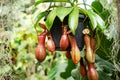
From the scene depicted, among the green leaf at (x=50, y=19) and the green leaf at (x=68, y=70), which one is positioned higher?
the green leaf at (x=50, y=19)

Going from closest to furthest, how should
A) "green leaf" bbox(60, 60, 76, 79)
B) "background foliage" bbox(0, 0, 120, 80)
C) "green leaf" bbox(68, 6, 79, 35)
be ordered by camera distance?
"green leaf" bbox(68, 6, 79, 35), "background foliage" bbox(0, 0, 120, 80), "green leaf" bbox(60, 60, 76, 79)

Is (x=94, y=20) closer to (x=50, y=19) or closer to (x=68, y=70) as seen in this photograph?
(x=50, y=19)

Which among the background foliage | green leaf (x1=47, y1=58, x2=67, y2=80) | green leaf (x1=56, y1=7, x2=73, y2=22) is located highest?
green leaf (x1=56, y1=7, x2=73, y2=22)

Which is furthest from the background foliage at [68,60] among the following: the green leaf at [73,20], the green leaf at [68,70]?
the green leaf at [73,20]

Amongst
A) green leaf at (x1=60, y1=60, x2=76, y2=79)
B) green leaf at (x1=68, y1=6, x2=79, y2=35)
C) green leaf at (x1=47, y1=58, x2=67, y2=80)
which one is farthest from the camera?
green leaf at (x1=47, y1=58, x2=67, y2=80)

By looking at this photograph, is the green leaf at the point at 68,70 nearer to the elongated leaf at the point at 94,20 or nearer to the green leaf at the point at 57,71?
the green leaf at the point at 57,71

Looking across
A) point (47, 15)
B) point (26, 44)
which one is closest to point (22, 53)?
point (26, 44)

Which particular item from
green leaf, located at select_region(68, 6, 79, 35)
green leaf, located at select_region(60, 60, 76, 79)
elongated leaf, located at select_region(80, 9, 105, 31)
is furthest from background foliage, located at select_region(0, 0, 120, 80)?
green leaf, located at select_region(68, 6, 79, 35)

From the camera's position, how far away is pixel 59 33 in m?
1.71

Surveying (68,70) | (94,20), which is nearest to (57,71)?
(68,70)

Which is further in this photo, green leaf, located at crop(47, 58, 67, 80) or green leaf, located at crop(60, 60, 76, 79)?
green leaf, located at crop(47, 58, 67, 80)

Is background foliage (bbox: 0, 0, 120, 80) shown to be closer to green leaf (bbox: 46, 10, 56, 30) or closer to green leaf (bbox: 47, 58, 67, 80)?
green leaf (bbox: 47, 58, 67, 80)

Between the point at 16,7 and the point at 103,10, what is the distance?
0.62 m

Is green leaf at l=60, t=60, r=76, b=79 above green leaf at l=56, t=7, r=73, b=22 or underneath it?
underneath
